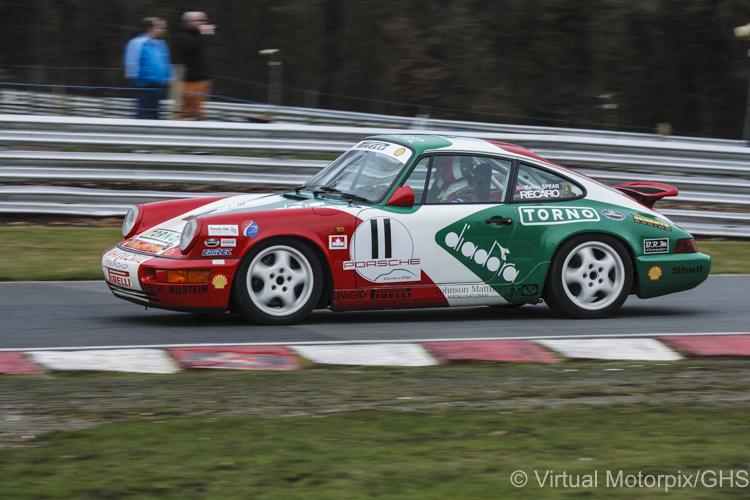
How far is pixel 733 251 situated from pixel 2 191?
808cm

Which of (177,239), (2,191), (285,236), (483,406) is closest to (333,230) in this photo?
(285,236)

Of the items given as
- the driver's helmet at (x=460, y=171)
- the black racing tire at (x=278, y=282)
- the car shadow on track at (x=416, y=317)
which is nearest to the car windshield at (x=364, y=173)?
the driver's helmet at (x=460, y=171)

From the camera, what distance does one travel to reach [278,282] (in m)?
6.63

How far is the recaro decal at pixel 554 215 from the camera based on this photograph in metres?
7.14

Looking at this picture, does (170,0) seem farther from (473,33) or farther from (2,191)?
(2,191)

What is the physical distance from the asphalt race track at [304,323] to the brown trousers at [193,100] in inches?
165

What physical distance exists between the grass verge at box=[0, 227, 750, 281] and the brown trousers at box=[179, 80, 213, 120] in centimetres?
226

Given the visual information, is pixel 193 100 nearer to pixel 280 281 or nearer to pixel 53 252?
pixel 53 252

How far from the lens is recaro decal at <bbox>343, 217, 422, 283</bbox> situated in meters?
6.73

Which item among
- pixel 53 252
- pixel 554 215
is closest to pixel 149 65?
pixel 53 252

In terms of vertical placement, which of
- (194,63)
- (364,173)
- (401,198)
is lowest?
(401,198)

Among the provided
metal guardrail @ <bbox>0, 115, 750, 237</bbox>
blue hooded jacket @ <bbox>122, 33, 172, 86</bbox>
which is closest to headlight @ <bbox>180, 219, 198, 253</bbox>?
metal guardrail @ <bbox>0, 115, 750, 237</bbox>

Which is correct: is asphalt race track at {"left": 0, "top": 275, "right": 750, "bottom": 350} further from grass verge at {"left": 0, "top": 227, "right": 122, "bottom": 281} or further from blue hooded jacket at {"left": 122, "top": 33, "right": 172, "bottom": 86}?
blue hooded jacket at {"left": 122, "top": 33, "right": 172, "bottom": 86}

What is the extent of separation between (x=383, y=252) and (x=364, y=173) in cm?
71
